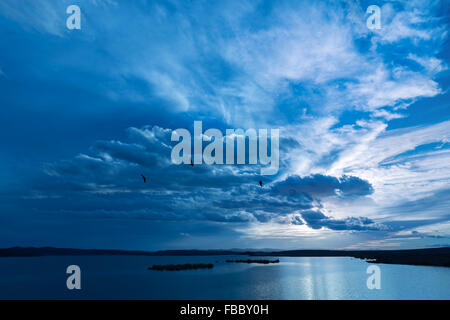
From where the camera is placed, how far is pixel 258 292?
50406 mm

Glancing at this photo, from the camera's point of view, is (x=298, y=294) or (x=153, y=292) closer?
(x=298, y=294)
